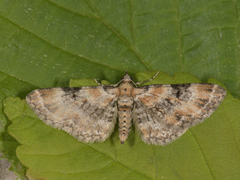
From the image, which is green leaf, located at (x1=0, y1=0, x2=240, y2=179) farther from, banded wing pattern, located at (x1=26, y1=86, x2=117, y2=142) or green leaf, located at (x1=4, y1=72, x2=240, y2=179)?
green leaf, located at (x1=4, y1=72, x2=240, y2=179)

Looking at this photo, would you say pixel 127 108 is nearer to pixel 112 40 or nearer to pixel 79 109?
pixel 79 109

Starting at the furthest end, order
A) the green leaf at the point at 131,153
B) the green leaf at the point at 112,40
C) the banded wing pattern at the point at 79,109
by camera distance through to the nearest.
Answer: the green leaf at the point at 112,40, the banded wing pattern at the point at 79,109, the green leaf at the point at 131,153

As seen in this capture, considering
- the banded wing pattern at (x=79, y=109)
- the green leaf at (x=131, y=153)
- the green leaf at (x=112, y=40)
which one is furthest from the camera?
the green leaf at (x=112, y=40)

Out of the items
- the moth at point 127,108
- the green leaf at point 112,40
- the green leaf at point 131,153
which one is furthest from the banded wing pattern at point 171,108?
the green leaf at point 112,40

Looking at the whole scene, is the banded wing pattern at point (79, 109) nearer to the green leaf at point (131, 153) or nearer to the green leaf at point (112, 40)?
the green leaf at point (131, 153)

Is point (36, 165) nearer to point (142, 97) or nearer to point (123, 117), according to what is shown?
point (123, 117)

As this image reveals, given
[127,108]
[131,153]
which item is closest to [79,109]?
[127,108]

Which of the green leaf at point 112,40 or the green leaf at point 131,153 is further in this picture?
the green leaf at point 112,40
